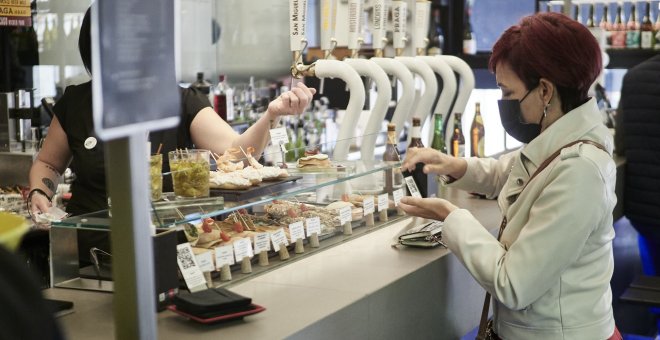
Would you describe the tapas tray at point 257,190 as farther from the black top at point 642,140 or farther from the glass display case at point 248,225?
the black top at point 642,140

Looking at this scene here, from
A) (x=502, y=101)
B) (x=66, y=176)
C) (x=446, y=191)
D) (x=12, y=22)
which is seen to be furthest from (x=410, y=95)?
(x=12, y=22)

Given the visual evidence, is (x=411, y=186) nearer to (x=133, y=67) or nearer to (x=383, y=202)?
(x=383, y=202)

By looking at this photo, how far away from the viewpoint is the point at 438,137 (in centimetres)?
414

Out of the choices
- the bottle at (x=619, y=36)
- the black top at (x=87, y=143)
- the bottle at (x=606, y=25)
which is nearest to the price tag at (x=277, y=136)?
the black top at (x=87, y=143)

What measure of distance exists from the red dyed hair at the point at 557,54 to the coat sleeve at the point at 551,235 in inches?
9.5

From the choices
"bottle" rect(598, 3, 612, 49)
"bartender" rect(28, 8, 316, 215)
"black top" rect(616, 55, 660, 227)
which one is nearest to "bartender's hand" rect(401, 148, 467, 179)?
"bartender" rect(28, 8, 316, 215)

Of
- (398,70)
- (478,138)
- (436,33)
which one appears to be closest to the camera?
(398,70)

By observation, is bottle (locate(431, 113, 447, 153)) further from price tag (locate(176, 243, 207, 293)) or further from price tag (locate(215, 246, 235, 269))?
price tag (locate(176, 243, 207, 293))

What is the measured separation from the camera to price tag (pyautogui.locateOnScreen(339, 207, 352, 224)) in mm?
3014

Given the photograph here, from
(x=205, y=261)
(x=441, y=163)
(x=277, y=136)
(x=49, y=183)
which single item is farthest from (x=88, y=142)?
(x=441, y=163)

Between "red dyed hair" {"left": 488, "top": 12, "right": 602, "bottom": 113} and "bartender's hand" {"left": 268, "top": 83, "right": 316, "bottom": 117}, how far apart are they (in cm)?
85

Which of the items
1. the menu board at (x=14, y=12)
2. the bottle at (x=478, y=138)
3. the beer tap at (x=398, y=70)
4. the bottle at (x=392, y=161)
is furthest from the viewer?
the menu board at (x=14, y=12)

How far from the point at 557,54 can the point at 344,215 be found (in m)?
1.00

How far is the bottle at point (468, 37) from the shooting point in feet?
26.2
